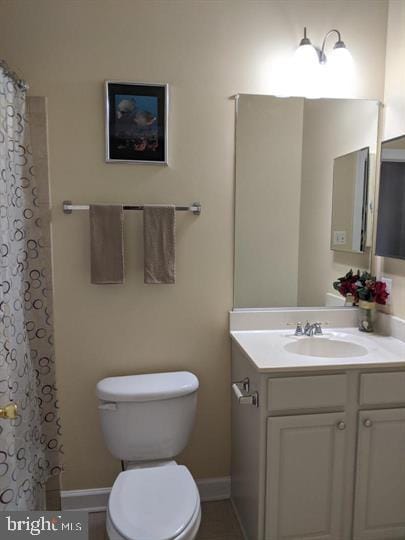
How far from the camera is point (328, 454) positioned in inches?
67.3

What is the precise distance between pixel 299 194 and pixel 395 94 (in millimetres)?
654

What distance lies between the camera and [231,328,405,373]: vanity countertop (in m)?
1.65

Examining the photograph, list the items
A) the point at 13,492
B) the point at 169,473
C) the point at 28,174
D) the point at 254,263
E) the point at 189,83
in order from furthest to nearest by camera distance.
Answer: the point at 254,263 < the point at 189,83 < the point at 28,174 < the point at 169,473 < the point at 13,492

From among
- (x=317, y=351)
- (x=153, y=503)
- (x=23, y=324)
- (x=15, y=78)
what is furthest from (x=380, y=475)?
(x=15, y=78)

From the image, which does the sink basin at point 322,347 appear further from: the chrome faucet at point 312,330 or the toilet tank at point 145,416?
the toilet tank at point 145,416

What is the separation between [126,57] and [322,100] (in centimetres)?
98

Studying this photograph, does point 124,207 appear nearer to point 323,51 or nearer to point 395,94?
point 323,51

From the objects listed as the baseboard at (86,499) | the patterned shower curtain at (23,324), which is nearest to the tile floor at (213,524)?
the baseboard at (86,499)

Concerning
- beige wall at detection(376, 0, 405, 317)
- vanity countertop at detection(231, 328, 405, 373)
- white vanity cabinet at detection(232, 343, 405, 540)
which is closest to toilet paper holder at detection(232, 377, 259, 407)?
white vanity cabinet at detection(232, 343, 405, 540)

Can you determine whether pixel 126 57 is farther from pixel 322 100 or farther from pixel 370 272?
pixel 370 272

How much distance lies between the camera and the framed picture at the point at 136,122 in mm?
1960

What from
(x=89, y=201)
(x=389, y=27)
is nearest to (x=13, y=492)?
(x=89, y=201)

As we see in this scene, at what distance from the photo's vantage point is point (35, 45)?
1895 mm

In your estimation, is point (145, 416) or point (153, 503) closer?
point (153, 503)
